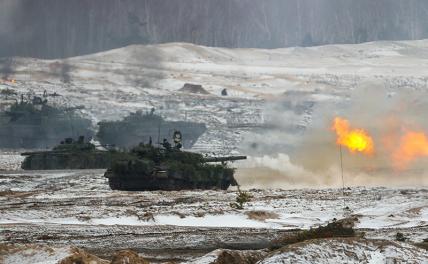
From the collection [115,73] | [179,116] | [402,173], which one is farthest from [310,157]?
[115,73]

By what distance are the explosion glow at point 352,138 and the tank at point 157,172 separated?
16955 mm

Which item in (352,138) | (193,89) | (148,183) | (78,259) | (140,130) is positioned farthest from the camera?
(193,89)

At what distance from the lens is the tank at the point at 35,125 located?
114 meters

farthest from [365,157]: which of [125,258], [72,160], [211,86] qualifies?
[211,86]

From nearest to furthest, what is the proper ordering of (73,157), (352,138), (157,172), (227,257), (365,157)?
1. (227,257)
2. (157,172)
3. (365,157)
4. (352,138)
5. (73,157)

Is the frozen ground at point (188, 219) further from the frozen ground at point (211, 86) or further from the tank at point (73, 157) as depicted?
the frozen ground at point (211, 86)

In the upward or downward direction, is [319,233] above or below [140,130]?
below

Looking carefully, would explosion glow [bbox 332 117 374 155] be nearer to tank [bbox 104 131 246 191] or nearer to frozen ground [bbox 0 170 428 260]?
tank [bbox 104 131 246 191]

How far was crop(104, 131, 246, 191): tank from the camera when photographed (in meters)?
46.7

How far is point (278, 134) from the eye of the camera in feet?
369

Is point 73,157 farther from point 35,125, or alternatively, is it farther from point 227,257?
point 227,257

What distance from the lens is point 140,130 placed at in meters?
113

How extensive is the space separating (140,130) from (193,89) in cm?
5791

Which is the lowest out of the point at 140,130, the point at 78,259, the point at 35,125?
the point at 78,259
